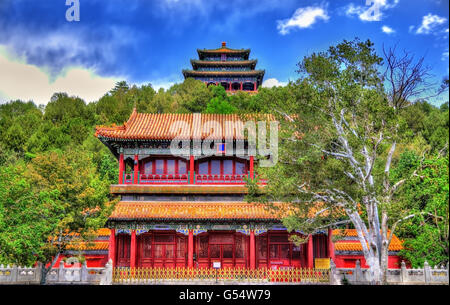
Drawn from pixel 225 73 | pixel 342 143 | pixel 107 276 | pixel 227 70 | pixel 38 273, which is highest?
pixel 227 70

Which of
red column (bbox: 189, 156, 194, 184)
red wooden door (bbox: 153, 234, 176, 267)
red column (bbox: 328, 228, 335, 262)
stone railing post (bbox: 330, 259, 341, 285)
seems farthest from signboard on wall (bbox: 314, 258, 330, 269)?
red column (bbox: 189, 156, 194, 184)

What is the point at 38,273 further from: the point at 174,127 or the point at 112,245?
the point at 174,127

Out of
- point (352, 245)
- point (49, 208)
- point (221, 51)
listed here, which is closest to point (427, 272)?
point (352, 245)

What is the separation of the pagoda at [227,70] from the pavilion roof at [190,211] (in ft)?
132

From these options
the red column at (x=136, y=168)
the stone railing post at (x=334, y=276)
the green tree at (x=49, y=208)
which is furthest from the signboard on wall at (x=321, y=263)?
the green tree at (x=49, y=208)

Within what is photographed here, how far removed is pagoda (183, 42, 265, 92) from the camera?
59.0 m

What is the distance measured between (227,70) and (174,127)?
3957 cm

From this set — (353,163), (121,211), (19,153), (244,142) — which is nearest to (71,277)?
(121,211)

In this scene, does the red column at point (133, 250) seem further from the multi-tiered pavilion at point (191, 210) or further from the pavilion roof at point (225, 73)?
the pavilion roof at point (225, 73)

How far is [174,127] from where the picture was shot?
22.8 m
